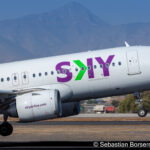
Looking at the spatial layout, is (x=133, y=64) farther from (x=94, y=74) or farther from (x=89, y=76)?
(x=89, y=76)

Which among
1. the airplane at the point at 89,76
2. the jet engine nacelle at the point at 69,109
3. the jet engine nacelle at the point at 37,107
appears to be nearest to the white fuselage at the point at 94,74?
the airplane at the point at 89,76

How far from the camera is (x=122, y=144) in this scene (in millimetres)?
26625

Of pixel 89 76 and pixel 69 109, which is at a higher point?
pixel 89 76

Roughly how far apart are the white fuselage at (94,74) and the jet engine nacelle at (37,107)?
218cm

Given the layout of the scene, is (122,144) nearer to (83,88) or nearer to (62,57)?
(83,88)

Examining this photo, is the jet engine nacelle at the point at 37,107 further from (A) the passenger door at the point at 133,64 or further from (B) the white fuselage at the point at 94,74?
(A) the passenger door at the point at 133,64

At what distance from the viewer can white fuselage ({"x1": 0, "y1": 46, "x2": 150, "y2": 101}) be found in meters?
28.7

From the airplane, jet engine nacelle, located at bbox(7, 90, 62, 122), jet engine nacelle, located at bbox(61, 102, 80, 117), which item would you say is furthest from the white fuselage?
jet engine nacelle, located at bbox(7, 90, 62, 122)

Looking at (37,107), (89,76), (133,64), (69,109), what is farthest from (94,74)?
(37,107)

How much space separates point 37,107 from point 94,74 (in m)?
4.26

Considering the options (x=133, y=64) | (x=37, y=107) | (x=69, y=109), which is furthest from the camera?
(x=69, y=109)

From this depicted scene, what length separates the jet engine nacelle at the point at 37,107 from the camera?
26328 mm

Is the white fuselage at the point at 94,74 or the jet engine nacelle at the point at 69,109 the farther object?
the jet engine nacelle at the point at 69,109

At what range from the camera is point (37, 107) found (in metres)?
26.3
